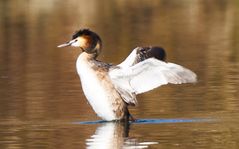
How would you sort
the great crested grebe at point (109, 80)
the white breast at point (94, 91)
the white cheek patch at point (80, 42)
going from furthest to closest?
the white cheek patch at point (80, 42)
the white breast at point (94, 91)
the great crested grebe at point (109, 80)

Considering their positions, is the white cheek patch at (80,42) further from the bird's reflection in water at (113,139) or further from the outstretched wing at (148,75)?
the bird's reflection in water at (113,139)

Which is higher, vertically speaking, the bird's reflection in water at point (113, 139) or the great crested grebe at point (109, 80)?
the great crested grebe at point (109, 80)

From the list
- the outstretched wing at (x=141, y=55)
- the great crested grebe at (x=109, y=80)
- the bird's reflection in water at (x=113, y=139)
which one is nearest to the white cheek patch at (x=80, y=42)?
the great crested grebe at (x=109, y=80)

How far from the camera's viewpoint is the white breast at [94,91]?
15273 millimetres

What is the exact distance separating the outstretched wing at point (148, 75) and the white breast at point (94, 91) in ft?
0.77

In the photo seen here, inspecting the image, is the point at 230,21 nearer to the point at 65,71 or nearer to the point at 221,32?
the point at 221,32

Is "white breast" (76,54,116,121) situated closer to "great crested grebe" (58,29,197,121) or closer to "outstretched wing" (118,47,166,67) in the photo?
"great crested grebe" (58,29,197,121)

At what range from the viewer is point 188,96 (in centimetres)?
1752

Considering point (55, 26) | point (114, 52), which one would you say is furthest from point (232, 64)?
point (55, 26)

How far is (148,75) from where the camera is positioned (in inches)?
589

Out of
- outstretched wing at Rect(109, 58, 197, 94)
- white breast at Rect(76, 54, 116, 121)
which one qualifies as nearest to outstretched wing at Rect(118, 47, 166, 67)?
outstretched wing at Rect(109, 58, 197, 94)

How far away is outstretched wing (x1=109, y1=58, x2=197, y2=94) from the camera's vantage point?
1458 cm

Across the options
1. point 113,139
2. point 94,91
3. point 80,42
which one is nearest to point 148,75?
point 94,91

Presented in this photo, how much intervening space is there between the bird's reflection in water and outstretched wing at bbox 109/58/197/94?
1.81 feet
